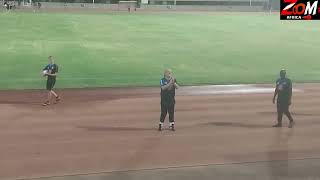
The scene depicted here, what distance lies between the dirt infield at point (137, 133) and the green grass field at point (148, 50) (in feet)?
16.9

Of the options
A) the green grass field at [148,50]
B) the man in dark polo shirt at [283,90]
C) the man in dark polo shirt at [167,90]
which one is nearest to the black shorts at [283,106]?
the man in dark polo shirt at [283,90]

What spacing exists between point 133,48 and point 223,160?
24454mm

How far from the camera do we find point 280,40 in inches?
1641

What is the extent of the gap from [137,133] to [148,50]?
831 inches

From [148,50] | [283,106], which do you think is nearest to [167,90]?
[283,106]

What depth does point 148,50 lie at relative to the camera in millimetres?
34281

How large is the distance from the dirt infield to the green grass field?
5163 millimetres

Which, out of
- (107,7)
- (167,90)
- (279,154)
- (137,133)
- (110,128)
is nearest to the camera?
(279,154)

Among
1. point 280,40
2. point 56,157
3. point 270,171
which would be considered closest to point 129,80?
point 56,157

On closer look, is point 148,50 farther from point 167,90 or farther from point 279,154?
point 279,154

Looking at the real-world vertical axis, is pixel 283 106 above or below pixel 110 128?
above

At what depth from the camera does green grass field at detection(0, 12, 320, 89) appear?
25922 millimetres

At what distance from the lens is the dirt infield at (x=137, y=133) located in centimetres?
1078

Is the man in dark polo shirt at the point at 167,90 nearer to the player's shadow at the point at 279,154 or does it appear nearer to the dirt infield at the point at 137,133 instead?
the dirt infield at the point at 137,133
